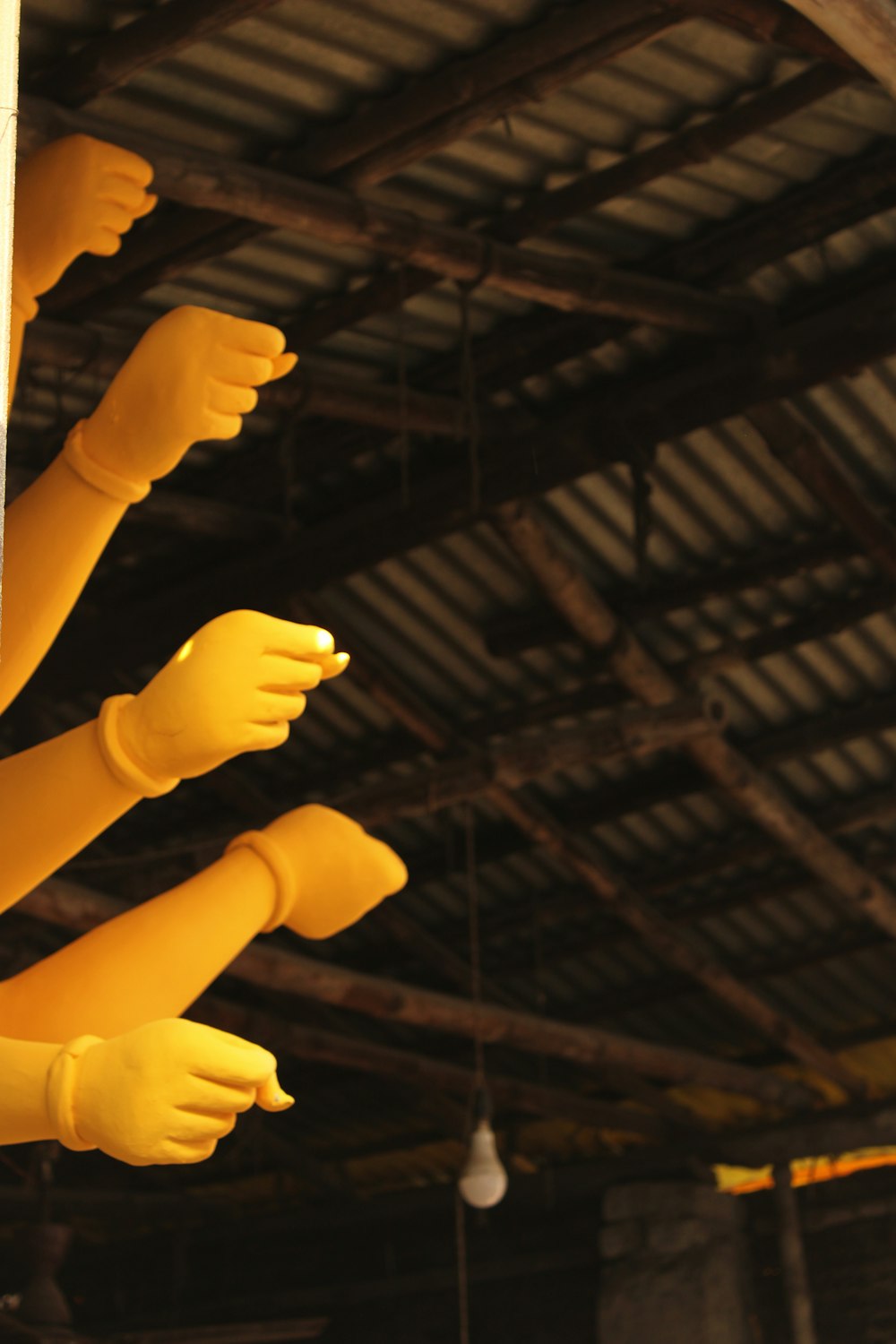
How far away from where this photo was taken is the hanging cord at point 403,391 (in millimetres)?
5891

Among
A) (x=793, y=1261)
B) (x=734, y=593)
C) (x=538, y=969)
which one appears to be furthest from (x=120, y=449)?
(x=793, y=1261)

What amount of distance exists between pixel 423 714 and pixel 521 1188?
4.12 metres

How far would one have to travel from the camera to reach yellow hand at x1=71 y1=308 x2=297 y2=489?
3.57 metres

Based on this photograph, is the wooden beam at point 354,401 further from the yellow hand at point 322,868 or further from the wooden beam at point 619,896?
the yellow hand at point 322,868

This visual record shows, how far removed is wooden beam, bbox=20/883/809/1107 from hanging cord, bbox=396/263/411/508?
196 cm

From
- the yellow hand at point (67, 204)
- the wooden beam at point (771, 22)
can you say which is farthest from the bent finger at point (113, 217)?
the wooden beam at point (771, 22)

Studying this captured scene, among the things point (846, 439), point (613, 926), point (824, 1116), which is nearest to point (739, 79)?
point (846, 439)

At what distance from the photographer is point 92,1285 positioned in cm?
1221

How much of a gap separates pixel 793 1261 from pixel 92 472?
752 centimetres

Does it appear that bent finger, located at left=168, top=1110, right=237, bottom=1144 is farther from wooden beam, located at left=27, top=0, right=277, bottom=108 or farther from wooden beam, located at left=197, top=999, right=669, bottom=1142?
wooden beam, located at left=197, top=999, right=669, bottom=1142

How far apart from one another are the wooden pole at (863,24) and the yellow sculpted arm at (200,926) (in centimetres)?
193

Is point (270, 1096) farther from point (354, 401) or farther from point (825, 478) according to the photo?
point (825, 478)

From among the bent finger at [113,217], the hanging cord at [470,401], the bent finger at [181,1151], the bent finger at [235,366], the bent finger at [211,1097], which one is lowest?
the bent finger at [181,1151]

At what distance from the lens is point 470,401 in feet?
20.5
